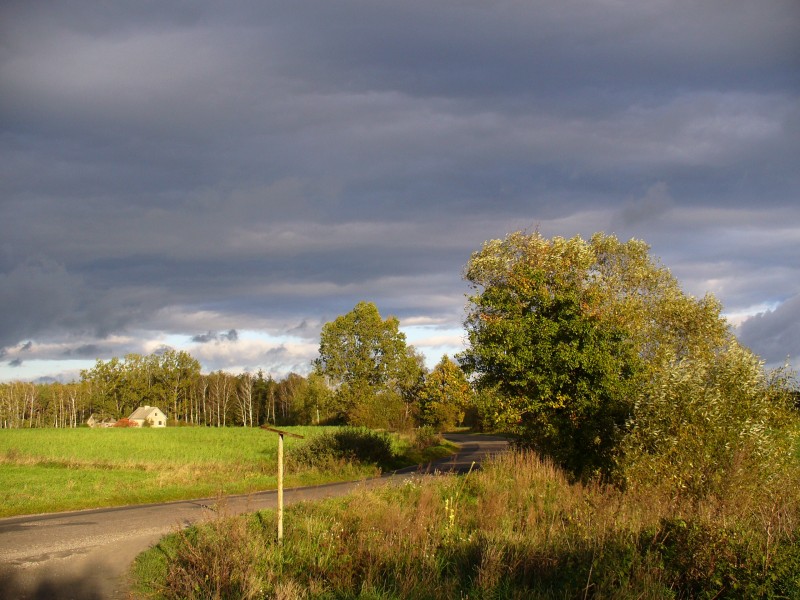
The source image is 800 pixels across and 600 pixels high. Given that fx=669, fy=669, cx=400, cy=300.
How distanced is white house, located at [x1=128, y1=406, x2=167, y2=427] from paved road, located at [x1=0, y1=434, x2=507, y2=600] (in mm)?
106747

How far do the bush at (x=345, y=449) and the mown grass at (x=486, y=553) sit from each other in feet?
49.8

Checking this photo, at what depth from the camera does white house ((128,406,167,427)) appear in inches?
4647

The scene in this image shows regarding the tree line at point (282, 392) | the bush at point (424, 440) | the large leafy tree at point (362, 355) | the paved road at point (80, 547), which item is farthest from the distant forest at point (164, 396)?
the paved road at point (80, 547)

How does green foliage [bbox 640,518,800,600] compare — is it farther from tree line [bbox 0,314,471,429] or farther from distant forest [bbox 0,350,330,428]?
distant forest [bbox 0,350,330,428]

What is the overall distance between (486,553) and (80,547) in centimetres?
→ 829

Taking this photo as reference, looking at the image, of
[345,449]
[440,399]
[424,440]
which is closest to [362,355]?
[440,399]

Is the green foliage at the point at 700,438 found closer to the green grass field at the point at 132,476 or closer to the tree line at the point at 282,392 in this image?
the green grass field at the point at 132,476

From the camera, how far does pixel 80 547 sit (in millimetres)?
13344

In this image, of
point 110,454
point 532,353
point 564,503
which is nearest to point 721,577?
point 564,503

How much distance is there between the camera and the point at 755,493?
1608 cm

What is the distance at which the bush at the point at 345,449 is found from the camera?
3086 cm

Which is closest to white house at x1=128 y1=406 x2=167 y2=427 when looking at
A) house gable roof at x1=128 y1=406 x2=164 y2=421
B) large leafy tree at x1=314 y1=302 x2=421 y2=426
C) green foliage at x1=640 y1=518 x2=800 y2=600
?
house gable roof at x1=128 y1=406 x2=164 y2=421

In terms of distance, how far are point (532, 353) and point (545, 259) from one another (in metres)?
8.56

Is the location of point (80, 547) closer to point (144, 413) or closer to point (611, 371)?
point (611, 371)
